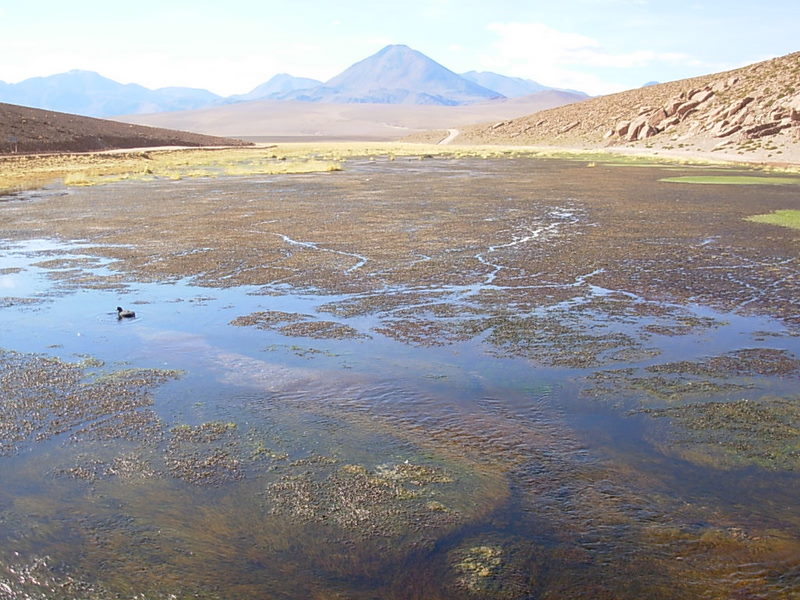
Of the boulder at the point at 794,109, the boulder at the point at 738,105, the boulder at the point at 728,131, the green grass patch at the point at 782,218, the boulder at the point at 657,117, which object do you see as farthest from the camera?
the boulder at the point at 657,117

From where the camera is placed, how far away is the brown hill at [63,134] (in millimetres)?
60188

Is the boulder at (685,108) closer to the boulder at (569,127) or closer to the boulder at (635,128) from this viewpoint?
the boulder at (635,128)

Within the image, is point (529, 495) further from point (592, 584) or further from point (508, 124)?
point (508, 124)

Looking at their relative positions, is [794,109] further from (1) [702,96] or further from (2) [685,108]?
(1) [702,96]

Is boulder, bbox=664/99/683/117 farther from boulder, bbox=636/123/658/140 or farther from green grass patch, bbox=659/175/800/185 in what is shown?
green grass patch, bbox=659/175/800/185

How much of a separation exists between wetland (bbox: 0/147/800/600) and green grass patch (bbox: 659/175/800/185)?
52.6 feet

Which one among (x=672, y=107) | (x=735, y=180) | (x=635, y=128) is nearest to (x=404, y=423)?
(x=735, y=180)

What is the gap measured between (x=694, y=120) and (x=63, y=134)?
54.1m

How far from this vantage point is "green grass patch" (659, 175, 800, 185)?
2919 cm

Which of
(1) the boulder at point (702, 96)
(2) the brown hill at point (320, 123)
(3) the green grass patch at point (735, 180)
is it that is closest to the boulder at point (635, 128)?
(1) the boulder at point (702, 96)

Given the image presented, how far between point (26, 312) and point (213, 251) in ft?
16.4

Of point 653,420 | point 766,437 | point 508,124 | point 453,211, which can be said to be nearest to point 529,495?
point 653,420

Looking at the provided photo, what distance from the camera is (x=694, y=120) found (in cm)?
6500

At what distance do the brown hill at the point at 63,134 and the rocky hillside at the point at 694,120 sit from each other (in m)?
38.5
